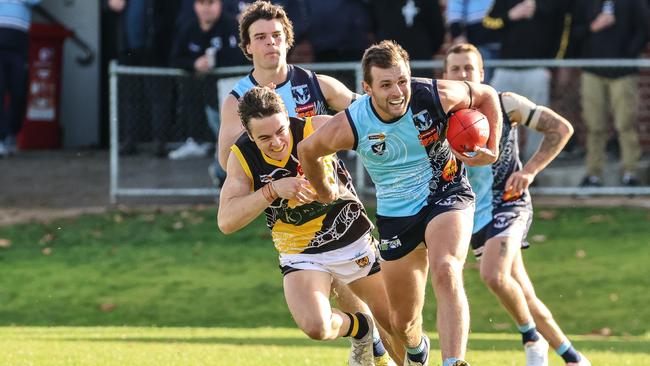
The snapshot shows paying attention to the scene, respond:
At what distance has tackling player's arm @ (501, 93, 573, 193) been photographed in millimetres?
9797

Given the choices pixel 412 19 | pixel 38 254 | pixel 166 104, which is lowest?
pixel 38 254

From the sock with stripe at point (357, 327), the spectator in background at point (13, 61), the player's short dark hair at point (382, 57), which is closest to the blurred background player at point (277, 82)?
the sock with stripe at point (357, 327)

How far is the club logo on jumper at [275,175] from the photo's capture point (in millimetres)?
8695

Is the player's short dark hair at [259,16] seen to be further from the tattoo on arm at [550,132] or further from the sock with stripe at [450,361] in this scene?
the sock with stripe at [450,361]

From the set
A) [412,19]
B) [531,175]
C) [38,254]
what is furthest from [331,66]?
[531,175]

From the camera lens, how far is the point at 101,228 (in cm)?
1614

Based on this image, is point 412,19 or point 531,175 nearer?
point 531,175

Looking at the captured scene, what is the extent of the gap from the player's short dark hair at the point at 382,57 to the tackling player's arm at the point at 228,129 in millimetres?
1186

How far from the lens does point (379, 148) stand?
8.52 meters

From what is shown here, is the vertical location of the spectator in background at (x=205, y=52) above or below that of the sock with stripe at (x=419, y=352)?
above

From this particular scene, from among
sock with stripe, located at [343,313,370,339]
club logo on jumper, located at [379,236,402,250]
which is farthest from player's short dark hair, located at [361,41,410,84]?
sock with stripe, located at [343,313,370,339]

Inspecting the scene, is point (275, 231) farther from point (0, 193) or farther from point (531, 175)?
point (0, 193)

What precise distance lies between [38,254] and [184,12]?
10.8 ft

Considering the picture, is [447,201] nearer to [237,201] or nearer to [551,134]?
[237,201]
